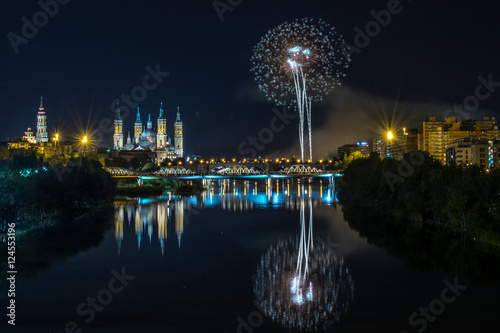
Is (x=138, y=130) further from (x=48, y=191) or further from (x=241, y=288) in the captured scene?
(x=241, y=288)

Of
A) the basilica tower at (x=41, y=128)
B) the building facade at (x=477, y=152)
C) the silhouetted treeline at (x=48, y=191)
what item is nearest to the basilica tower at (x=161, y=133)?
the basilica tower at (x=41, y=128)

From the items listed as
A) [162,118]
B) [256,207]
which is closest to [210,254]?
[256,207]

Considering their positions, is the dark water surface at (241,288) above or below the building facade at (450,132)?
below

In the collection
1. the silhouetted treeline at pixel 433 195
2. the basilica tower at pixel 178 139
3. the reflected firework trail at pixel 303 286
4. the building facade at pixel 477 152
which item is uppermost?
the basilica tower at pixel 178 139

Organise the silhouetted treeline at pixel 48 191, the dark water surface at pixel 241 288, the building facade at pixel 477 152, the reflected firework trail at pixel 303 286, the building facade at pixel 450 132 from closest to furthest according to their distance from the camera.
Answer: the dark water surface at pixel 241 288, the reflected firework trail at pixel 303 286, the silhouetted treeline at pixel 48 191, the building facade at pixel 477 152, the building facade at pixel 450 132

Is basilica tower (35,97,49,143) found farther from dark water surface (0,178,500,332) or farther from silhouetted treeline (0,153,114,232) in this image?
dark water surface (0,178,500,332)

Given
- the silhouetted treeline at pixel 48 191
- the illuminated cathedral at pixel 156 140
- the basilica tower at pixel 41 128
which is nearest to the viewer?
the silhouetted treeline at pixel 48 191

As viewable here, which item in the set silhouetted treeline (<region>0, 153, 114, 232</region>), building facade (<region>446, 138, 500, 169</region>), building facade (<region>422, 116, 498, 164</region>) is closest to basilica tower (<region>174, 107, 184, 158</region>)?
building facade (<region>422, 116, 498, 164</region>)

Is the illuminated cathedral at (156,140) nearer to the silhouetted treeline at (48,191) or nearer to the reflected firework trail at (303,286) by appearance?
the silhouetted treeline at (48,191)
